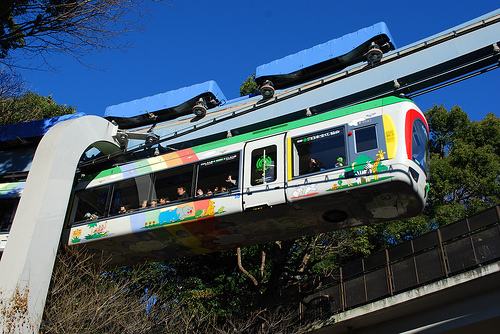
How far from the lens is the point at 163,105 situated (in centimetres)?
1485

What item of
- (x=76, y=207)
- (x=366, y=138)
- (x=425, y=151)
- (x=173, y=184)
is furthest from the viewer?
(x=76, y=207)

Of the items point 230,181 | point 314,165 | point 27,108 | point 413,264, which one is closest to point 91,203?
point 230,181

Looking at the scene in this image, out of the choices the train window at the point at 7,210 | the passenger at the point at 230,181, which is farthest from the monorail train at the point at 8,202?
the passenger at the point at 230,181

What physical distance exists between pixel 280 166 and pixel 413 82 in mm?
3391

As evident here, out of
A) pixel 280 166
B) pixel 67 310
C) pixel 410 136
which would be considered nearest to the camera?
pixel 410 136

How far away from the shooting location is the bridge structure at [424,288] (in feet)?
42.8

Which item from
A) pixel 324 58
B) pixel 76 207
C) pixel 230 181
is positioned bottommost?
pixel 230 181

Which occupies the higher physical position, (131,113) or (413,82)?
(131,113)

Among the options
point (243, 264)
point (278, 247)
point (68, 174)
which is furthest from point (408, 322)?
point (68, 174)

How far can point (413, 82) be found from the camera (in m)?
11.3

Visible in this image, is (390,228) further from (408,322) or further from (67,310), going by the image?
(67,310)

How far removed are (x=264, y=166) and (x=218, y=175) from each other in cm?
119

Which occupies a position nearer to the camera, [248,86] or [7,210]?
[7,210]

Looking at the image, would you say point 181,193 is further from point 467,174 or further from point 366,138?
point 467,174
